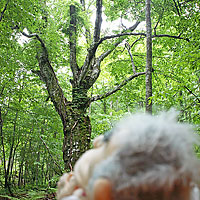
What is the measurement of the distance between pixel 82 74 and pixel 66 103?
38.1 inches

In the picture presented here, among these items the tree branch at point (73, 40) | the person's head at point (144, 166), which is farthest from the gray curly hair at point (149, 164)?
the tree branch at point (73, 40)

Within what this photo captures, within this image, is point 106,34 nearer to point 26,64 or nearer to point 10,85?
point 26,64

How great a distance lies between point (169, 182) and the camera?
419 millimetres

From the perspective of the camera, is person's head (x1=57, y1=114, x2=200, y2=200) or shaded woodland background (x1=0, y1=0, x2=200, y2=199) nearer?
person's head (x1=57, y1=114, x2=200, y2=200)

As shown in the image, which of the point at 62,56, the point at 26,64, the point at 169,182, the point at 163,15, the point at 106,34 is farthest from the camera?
the point at 62,56

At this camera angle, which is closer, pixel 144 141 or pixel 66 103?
pixel 144 141

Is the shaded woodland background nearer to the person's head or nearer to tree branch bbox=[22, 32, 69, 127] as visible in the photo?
tree branch bbox=[22, 32, 69, 127]

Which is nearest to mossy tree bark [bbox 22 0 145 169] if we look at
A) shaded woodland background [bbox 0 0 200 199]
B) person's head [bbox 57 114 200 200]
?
shaded woodland background [bbox 0 0 200 199]

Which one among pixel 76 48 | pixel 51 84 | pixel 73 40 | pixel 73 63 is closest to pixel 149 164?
pixel 51 84

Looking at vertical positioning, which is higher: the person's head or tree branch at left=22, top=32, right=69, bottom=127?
tree branch at left=22, top=32, right=69, bottom=127

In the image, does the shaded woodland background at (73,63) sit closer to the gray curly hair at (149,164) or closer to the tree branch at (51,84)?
the tree branch at (51,84)

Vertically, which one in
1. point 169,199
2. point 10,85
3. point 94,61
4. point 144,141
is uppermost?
point 94,61

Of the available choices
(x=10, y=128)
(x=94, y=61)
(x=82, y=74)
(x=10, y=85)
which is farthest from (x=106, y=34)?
(x=10, y=128)

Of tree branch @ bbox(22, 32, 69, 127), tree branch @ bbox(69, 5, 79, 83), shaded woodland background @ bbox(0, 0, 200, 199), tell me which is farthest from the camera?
tree branch @ bbox(69, 5, 79, 83)
